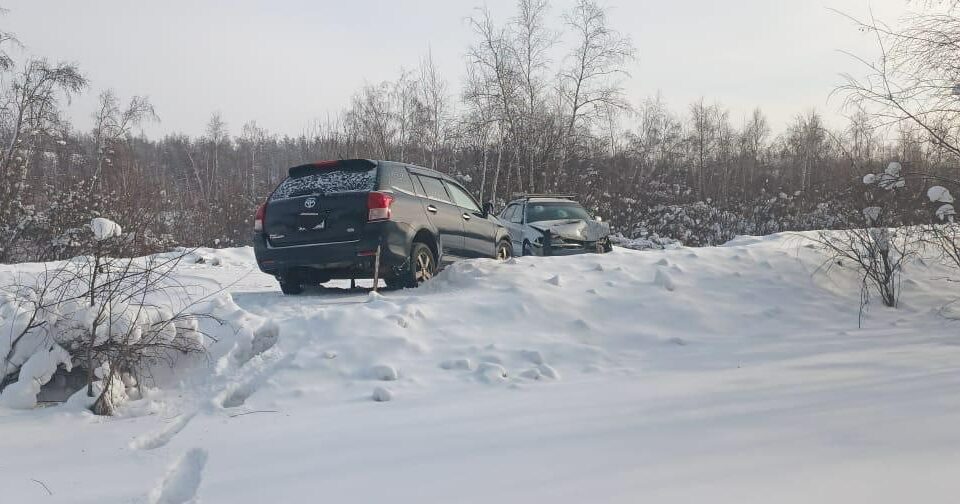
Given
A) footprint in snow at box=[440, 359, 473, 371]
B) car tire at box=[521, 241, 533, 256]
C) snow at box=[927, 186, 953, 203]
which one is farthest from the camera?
car tire at box=[521, 241, 533, 256]

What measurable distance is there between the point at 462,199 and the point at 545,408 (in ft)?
16.5

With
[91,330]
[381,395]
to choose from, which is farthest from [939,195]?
[91,330]

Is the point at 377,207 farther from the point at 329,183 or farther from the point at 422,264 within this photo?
the point at 422,264

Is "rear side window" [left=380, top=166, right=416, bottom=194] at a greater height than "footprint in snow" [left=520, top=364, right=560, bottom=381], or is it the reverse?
"rear side window" [left=380, top=166, right=416, bottom=194]

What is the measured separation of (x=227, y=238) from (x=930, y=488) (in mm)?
28086

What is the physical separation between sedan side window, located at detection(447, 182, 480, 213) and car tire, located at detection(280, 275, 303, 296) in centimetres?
232

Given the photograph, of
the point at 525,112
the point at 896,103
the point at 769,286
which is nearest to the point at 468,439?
the point at 769,286

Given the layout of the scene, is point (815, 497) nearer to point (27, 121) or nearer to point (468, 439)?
point (468, 439)

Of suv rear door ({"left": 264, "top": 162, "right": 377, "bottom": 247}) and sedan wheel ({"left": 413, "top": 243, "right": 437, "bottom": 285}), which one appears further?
sedan wheel ({"left": 413, "top": 243, "right": 437, "bottom": 285})

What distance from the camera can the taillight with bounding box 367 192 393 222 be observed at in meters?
6.51

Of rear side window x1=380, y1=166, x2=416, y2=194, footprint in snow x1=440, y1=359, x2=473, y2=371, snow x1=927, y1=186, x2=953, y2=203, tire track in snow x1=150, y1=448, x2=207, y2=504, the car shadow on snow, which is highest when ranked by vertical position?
rear side window x1=380, y1=166, x2=416, y2=194

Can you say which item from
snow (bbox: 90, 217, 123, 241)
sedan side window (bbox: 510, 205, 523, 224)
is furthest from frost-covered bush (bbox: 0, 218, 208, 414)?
sedan side window (bbox: 510, 205, 523, 224)

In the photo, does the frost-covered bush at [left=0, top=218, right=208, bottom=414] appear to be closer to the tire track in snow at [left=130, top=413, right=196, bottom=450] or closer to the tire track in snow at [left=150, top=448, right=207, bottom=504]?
the tire track in snow at [left=130, top=413, right=196, bottom=450]

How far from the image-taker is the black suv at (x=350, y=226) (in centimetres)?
654
